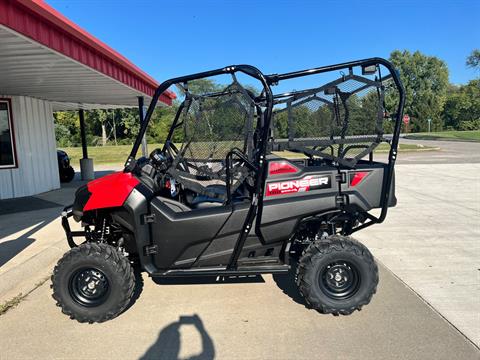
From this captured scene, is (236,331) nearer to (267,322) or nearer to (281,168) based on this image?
(267,322)

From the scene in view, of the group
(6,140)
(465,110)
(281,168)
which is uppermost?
(465,110)

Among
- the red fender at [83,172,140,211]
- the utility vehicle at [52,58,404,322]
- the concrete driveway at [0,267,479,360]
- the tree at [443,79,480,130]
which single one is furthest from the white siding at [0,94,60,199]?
the tree at [443,79,480,130]

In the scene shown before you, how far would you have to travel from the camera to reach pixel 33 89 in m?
8.69

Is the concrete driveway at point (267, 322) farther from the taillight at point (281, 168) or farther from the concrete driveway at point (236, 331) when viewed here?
the taillight at point (281, 168)

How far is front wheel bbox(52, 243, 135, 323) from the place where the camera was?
3.13m

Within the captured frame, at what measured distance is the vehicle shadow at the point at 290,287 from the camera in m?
3.51

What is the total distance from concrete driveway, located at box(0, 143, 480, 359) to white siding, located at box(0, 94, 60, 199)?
567cm

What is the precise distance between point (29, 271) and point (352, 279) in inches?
135

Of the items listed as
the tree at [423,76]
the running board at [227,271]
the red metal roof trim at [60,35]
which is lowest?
the running board at [227,271]

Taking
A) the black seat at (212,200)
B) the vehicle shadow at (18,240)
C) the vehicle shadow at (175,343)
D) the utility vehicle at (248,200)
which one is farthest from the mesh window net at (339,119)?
the vehicle shadow at (18,240)

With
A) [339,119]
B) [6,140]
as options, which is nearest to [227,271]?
[339,119]

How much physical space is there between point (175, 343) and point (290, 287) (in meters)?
1.36

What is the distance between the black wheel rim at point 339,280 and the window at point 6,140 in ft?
29.1

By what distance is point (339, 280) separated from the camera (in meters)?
3.26
